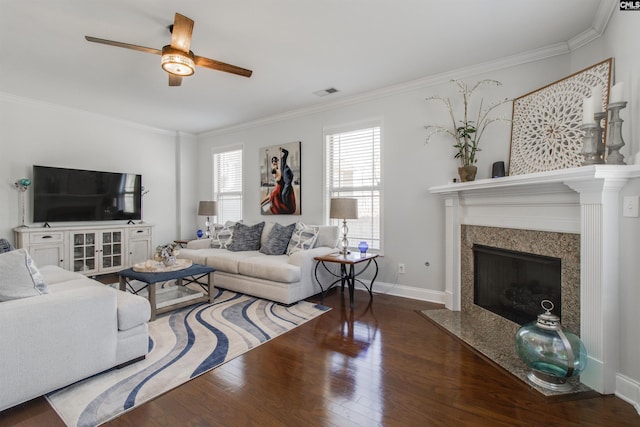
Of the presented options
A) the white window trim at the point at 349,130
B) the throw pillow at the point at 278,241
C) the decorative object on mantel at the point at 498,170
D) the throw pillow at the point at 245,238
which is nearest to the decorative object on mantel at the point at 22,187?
the throw pillow at the point at 245,238

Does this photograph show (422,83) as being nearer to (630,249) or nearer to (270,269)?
(630,249)

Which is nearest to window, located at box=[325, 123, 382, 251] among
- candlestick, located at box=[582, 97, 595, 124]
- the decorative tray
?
the decorative tray

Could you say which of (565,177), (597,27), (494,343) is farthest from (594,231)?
(597,27)

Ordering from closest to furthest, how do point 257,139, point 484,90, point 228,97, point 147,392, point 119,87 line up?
1. point 147,392
2. point 484,90
3. point 119,87
4. point 228,97
5. point 257,139

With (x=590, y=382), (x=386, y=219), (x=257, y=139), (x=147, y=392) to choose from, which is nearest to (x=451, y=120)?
(x=386, y=219)

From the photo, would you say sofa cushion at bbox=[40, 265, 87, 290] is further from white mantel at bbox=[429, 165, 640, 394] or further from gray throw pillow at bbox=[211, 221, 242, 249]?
white mantel at bbox=[429, 165, 640, 394]

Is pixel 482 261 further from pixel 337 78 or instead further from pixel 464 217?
pixel 337 78

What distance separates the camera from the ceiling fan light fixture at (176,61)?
250 centimetres

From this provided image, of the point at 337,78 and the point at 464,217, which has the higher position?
the point at 337,78

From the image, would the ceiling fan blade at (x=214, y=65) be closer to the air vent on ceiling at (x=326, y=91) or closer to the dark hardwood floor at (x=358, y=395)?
the air vent on ceiling at (x=326, y=91)

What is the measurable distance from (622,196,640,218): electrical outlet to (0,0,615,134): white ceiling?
60.6 inches

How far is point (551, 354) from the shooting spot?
1974mm

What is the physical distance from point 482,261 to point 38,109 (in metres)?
6.10

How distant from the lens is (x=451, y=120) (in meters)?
3.57
